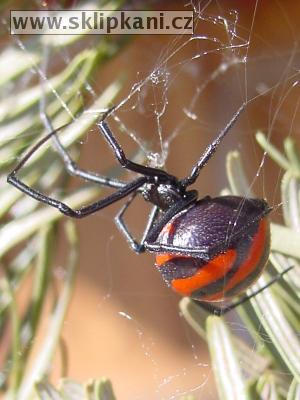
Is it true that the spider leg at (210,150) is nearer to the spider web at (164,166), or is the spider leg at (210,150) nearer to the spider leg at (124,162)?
the spider leg at (124,162)

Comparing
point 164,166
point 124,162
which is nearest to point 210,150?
point 124,162

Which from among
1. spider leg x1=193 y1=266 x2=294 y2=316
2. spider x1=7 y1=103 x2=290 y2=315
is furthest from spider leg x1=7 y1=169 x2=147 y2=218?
spider leg x1=193 y1=266 x2=294 y2=316

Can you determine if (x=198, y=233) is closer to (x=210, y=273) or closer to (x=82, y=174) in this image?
(x=210, y=273)

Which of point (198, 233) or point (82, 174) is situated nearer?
point (198, 233)

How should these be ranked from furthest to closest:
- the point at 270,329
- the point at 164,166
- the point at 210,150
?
the point at 164,166
the point at 210,150
the point at 270,329

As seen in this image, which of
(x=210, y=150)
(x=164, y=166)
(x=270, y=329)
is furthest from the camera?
(x=164, y=166)

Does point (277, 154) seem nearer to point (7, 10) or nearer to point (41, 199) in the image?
point (41, 199)
